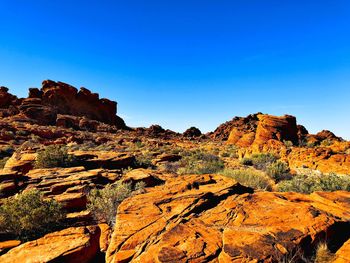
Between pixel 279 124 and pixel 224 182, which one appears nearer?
pixel 224 182

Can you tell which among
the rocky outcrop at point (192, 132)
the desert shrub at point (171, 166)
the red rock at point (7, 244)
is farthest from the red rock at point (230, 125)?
the red rock at point (7, 244)

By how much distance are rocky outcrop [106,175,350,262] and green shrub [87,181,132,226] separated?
50.1 inches

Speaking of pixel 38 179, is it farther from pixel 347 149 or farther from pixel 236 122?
pixel 236 122

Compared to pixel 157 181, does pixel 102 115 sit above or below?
above

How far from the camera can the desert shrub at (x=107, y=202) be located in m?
6.73

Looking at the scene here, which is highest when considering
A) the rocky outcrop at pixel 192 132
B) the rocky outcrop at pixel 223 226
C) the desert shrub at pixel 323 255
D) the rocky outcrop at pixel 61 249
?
the rocky outcrop at pixel 192 132

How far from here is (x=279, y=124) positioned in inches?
1132

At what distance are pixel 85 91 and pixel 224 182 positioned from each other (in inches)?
2667

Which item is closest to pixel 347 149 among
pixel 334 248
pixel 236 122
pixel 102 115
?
pixel 334 248

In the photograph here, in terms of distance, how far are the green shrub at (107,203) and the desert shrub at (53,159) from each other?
496 cm

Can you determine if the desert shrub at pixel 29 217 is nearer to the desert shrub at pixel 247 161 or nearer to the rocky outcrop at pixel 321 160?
the rocky outcrop at pixel 321 160

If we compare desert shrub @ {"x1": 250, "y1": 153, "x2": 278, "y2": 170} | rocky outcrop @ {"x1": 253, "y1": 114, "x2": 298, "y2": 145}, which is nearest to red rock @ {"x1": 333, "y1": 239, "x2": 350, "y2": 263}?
desert shrub @ {"x1": 250, "y1": 153, "x2": 278, "y2": 170}

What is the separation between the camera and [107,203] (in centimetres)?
705

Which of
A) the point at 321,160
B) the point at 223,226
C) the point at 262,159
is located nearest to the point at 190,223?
the point at 223,226
